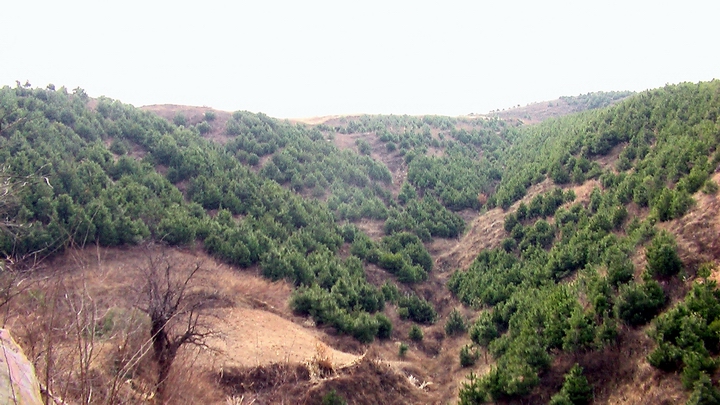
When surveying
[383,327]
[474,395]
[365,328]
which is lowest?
[383,327]

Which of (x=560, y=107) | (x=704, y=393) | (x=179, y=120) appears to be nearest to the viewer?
(x=704, y=393)

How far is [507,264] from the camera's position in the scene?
16625 millimetres

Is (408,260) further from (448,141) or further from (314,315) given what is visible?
(448,141)

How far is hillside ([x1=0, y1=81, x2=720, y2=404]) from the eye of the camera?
696 cm

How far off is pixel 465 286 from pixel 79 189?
14511mm

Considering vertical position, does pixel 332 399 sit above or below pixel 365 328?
above

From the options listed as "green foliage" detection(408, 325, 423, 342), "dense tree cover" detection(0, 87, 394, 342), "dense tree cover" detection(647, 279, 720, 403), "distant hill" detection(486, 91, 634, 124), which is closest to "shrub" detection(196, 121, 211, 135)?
"dense tree cover" detection(0, 87, 394, 342)

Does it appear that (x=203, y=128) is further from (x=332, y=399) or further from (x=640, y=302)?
(x=640, y=302)

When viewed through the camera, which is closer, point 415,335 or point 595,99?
point 415,335

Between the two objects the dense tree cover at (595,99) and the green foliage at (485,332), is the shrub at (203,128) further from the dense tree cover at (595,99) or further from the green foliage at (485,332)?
the dense tree cover at (595,99)

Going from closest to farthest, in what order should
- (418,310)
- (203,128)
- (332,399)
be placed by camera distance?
(332,399) < (418,310) < (203,128)

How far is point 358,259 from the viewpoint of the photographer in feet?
60.4

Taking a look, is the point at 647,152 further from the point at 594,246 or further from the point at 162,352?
the point at 162,352

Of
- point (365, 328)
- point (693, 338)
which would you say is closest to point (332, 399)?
point (365, 328)
